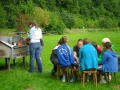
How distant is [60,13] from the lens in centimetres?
9650

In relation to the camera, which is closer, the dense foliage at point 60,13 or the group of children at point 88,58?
the group of children at point 88,58

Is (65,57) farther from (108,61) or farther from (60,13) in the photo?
(60,13)

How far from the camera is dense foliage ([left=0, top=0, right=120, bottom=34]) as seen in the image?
216ft

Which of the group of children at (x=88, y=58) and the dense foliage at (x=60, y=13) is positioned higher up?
the dense foliage at (x=60, y=13)

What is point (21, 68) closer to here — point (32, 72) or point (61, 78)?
point (32, 72)

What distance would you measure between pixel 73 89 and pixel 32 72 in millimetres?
2820

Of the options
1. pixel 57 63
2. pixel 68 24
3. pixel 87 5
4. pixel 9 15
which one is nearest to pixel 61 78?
pixel 57 63

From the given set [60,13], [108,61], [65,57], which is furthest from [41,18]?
[108,61]

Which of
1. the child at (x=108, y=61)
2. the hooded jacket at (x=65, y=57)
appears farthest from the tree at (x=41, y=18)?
the child at (x=108, y=61)

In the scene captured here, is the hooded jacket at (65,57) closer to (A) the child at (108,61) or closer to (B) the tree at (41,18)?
(A) the child at (108,61)

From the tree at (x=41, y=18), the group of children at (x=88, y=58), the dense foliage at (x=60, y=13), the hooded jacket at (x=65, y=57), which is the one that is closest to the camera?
the group of children at (x=88, y=58)

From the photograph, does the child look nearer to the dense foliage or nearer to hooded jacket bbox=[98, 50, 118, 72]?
hooded jacket bbox=[98, 50, 118, 72]

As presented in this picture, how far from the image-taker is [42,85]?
352 inches

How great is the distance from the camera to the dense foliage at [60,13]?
216 feet
